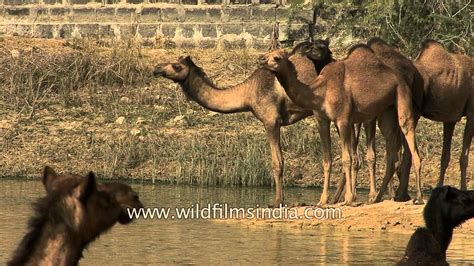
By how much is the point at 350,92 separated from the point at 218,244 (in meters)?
3.82

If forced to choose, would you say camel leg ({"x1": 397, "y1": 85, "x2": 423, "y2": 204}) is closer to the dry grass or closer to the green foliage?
the dry grass

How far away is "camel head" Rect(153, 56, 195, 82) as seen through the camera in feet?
70.8

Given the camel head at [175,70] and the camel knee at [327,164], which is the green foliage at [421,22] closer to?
the camel head at [175,70]

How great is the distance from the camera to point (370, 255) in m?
16.5

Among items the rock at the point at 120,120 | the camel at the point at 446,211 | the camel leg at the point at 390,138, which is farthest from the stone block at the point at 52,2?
the camel at the point at 446,211

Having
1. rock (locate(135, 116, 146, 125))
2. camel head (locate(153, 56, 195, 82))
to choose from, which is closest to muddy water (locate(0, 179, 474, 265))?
camel head (locate(153, 56, 195, 82))

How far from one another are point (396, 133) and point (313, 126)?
479 centimetres

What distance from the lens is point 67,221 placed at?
8.76 metres

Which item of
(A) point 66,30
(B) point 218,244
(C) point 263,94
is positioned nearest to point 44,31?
(A) point 66,30

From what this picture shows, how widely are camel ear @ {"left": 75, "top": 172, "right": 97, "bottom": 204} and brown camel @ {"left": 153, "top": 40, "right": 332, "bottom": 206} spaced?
38.8ft

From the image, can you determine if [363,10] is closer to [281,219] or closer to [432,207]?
[281,219]

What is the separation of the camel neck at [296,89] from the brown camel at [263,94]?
78cm

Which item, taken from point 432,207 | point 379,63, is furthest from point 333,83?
point 432,207

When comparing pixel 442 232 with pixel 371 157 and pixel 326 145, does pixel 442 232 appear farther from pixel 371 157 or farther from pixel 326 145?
pixel 371 157
